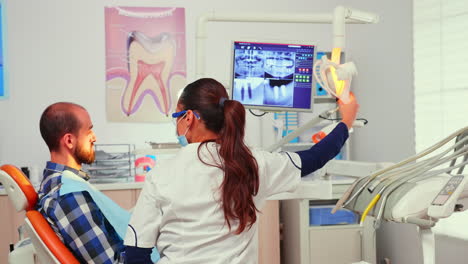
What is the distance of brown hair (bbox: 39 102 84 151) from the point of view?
6.51 feet

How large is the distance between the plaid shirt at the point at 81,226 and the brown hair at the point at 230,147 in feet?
1.43

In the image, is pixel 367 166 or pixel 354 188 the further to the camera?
pixel 367 166

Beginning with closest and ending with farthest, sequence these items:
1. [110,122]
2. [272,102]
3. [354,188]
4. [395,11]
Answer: [354,188] → [272,102] → [395,11] → [110,122]

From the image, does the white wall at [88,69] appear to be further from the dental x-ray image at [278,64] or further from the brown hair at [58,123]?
the brown hair at [58,123]

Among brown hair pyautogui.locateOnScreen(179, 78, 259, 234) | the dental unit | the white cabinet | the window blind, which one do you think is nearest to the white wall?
the window blind

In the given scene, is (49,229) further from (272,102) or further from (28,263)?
(272,102)

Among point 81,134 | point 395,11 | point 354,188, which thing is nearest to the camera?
point 354,188

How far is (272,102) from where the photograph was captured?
2158 millimetres

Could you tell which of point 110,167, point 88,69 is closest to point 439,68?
point 110,167

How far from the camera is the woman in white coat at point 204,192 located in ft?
5.05

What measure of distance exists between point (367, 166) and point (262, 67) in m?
0.53

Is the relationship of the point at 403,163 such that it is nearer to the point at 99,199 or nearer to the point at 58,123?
the point at 99,199

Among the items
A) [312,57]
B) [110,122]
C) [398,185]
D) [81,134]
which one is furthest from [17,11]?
[398,185]

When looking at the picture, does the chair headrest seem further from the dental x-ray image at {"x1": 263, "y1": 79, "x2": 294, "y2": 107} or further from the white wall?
the white wall
